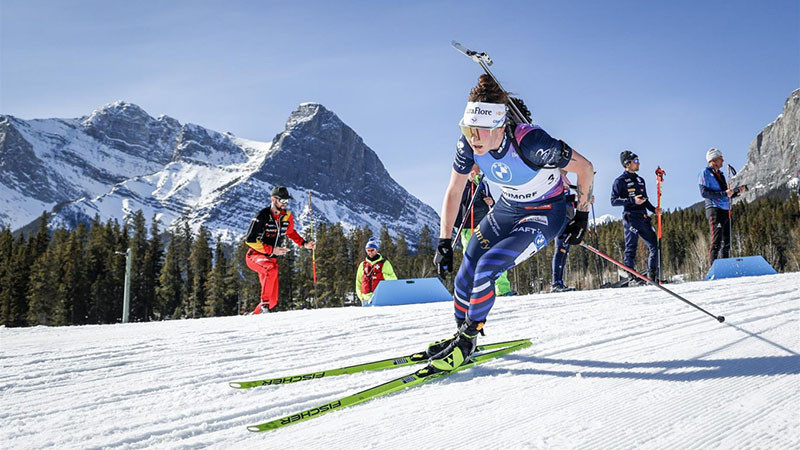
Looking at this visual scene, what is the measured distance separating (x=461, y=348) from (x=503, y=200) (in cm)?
135

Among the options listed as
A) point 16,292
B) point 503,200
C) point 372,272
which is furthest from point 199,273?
→ point 503,200

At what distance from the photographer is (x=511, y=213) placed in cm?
391

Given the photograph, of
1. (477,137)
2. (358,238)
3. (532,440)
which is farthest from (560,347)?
(358,238)

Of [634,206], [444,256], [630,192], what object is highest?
[630,192]

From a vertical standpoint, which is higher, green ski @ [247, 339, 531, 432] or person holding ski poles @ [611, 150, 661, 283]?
person holding ski poles @ [611, 150, 661, 283]

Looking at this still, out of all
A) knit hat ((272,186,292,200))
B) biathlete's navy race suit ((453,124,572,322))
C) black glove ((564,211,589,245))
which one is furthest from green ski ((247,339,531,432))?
knit hat ((272,186,292,200))

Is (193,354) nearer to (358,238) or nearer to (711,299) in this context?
(711,299)

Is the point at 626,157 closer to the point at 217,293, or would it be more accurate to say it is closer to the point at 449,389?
the point at 449,389

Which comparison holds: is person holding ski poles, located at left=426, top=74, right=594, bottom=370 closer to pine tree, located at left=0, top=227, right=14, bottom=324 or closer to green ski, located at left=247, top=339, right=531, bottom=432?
green ski, located at left=247, top=339, right=531, bottom=432

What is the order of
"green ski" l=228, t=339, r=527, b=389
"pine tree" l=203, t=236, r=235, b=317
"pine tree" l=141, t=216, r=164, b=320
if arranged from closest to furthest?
"green ski" l=228, t=339, r=527, b=389 < "pine tree" l=203, t=236, r=235, b=317 < "pine tree" l=141, t=216, r=164, b=320

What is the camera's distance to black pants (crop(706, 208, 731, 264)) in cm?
975

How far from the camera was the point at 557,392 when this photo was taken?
8.40 ft

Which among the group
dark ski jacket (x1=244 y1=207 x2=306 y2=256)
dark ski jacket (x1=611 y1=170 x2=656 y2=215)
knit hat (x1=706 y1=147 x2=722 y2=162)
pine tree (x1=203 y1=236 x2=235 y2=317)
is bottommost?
pine tree (x1=203 y1=236 x2=235 y2=317)

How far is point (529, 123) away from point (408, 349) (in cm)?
198
